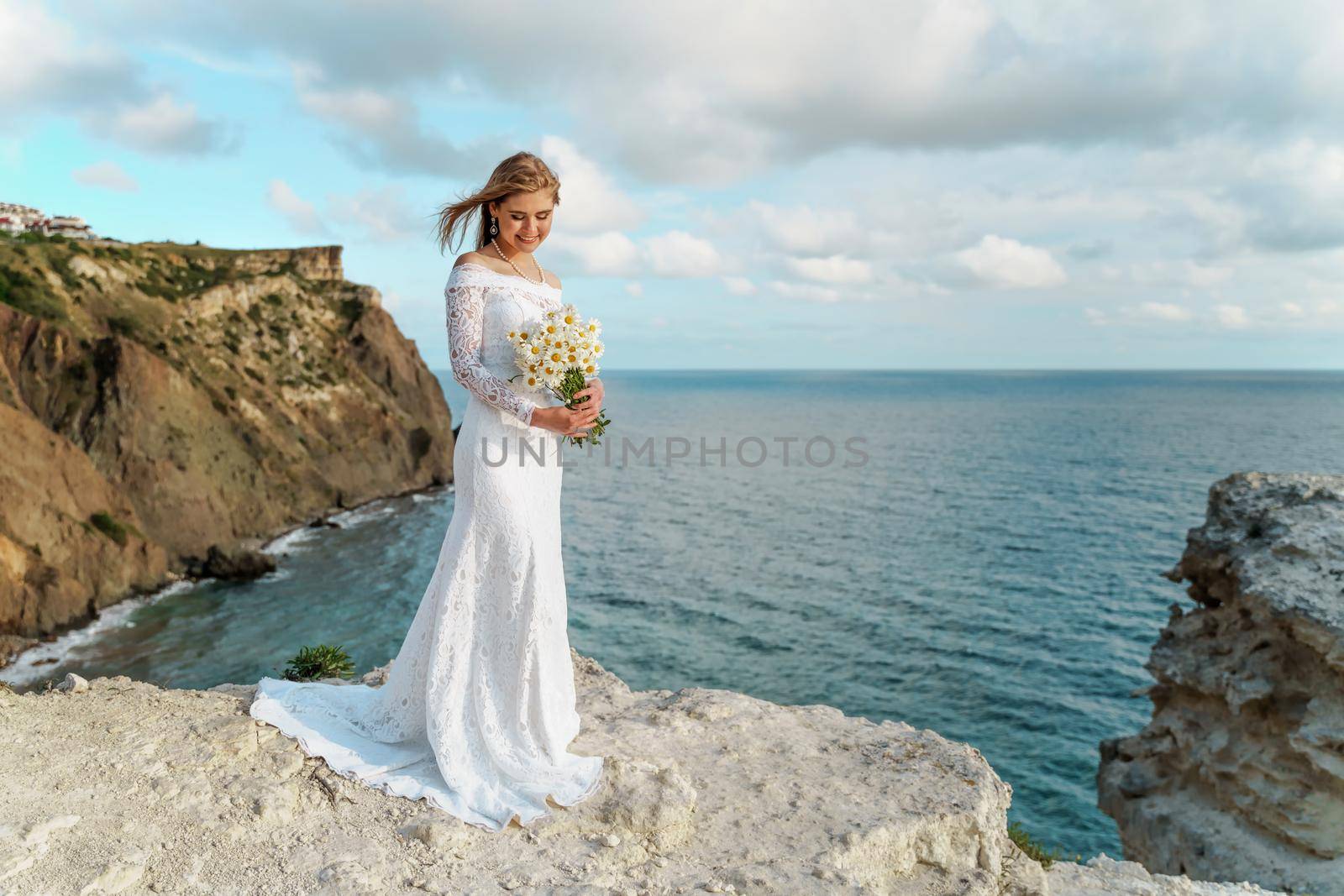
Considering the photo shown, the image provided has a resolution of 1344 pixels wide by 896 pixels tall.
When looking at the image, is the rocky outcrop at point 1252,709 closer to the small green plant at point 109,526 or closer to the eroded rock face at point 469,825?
the eroded rock face at point 469,825

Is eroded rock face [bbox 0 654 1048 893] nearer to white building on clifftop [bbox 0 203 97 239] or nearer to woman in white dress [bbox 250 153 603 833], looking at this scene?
woman in white dress [bbox 250 153 603 833]

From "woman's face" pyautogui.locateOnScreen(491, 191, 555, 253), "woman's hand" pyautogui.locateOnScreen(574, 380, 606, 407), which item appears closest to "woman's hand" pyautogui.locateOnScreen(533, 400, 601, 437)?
"woman's hand" pyautogui.locateOnScreen(574, 380, 606, 407)

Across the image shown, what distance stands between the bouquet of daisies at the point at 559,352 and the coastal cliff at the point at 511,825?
2360mm

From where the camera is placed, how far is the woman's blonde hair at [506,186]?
5.28 meters

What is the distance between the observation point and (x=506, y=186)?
17.3 ft

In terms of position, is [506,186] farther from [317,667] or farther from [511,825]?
[317,667]

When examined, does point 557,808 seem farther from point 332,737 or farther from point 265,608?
point 265,608

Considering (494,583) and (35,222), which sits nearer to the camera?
(494,583)

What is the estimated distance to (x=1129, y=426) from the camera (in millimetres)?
97500

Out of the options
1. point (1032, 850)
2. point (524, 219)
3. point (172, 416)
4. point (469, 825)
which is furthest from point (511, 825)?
point (172, 416)

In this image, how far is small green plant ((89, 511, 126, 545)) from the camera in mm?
30484

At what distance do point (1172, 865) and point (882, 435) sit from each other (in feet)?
271

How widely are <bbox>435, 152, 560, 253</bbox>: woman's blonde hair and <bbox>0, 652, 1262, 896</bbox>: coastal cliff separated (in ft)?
11.8

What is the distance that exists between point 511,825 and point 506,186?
12.7ft
